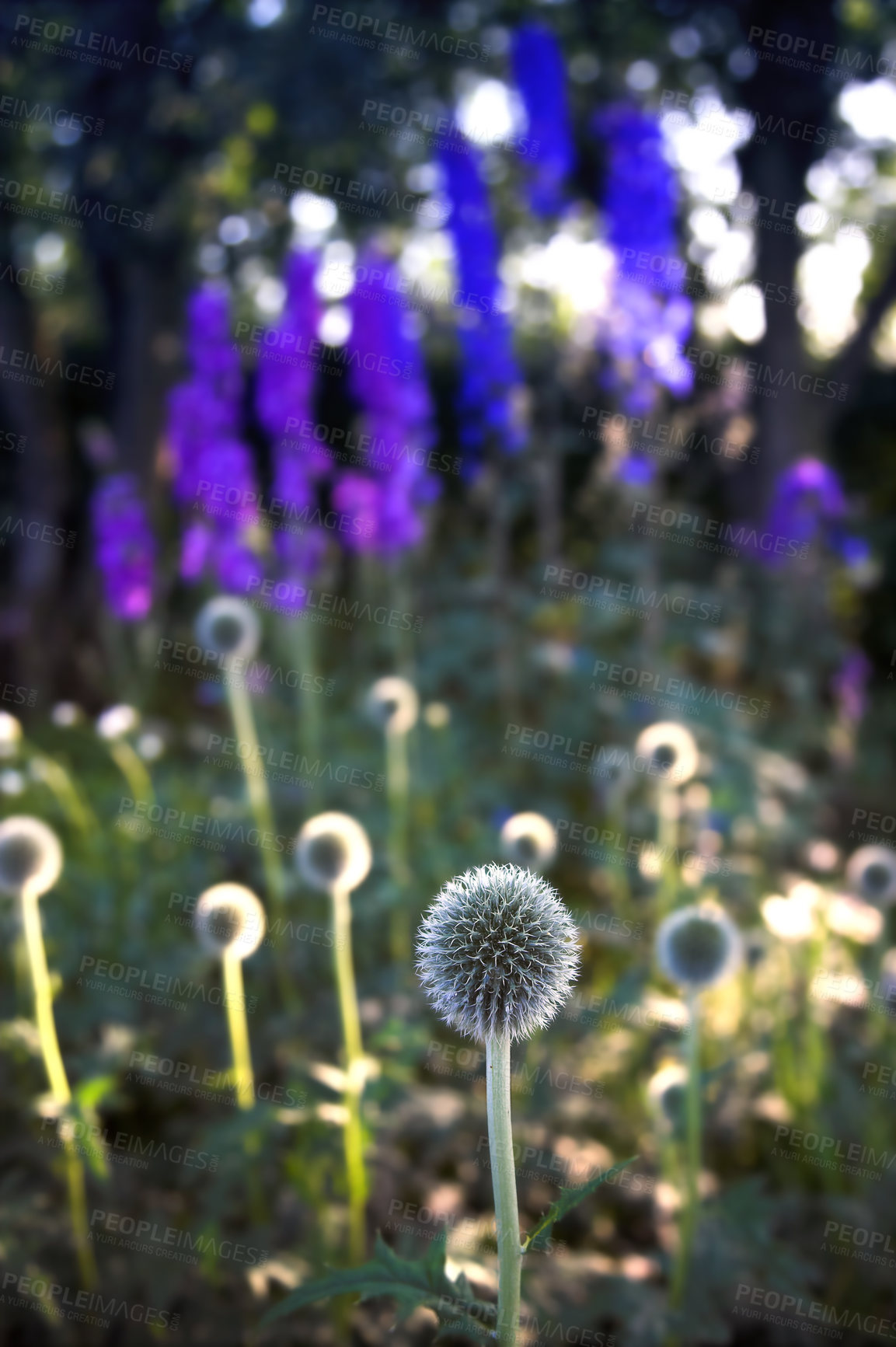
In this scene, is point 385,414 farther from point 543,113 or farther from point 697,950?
point 697,950

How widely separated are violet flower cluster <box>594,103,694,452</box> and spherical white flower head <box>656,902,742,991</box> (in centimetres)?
272

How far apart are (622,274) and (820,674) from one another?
10.4 ft

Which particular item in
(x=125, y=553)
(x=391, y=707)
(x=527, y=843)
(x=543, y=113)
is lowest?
(x=527, y=843)

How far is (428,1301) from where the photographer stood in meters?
1.33

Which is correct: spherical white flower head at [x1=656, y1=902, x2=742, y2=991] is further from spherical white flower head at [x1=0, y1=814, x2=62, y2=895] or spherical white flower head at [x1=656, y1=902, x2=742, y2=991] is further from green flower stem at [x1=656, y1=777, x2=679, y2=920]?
spherical white flower head at [x1=0, y1=814, x2=62, y2=895]

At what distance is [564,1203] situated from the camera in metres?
1.29

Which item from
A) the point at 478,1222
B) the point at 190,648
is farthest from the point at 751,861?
the point at 190,648

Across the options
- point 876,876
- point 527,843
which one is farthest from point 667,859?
point 527,843

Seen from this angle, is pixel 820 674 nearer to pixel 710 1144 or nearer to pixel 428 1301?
pixel 710 1144

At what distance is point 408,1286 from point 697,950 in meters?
0.98

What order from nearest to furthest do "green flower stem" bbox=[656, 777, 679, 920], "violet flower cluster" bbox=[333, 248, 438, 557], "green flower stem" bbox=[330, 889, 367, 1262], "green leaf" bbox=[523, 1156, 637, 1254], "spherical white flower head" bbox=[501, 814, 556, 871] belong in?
"green leaf" bbox=[523, 1156, 637, 1254] < "green flower stem" bbox=[330, 889, 367, 1262] < "spherical white flower head" bbox=[501, 814, 556, 871] < "green flower stem" bbox=[656, 777, 679, 920] < "violet flower cluster" bbox=[333, 248, 438, 557]

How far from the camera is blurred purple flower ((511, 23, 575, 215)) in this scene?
461cm

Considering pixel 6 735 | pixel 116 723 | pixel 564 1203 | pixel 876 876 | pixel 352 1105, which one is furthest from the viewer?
pixel 116 723

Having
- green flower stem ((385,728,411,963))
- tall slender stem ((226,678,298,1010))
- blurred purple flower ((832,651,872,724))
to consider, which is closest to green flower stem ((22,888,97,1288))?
tall slender stem ((226,678,298,1010))
